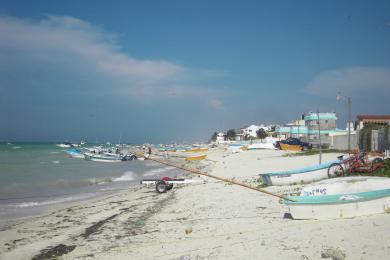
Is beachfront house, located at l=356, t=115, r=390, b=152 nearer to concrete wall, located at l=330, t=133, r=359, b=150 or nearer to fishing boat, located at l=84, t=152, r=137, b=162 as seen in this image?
concrete wall, located at l=330, t=133, r=359, b=150

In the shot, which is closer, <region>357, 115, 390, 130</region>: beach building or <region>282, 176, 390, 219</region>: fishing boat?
<region>282, 176, 390, 219</region>: fishing boat

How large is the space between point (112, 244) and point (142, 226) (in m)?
1.93

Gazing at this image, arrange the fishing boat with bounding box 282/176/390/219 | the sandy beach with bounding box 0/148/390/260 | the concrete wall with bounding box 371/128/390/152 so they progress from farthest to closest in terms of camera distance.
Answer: the concrete wall with bounding box 371/128/390/152 → the fishing boat with bounding box 282/176/390/219 → the sandy beach with bounding box 0/148/390/260

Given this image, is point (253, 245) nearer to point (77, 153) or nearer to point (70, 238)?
point (70, 238)

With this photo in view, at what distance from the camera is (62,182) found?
29.1 m

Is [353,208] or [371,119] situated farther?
[371,119]

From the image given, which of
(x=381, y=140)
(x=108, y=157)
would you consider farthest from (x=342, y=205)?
(x=108, y=157)

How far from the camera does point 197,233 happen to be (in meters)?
10.2

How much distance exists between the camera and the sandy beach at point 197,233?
7.66 m

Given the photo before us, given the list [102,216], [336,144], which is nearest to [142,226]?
[102,216]

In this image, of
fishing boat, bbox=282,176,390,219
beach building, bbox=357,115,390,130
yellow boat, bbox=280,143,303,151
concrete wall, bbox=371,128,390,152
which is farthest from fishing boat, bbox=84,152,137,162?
fishing boat, bbox=282,176,390,219

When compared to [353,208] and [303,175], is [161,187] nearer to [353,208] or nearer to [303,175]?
[303,175]

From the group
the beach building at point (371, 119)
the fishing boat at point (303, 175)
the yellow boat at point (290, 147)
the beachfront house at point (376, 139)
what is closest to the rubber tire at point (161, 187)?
the fishing boat at point (303, 175)

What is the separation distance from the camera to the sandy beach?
7.66 metres
